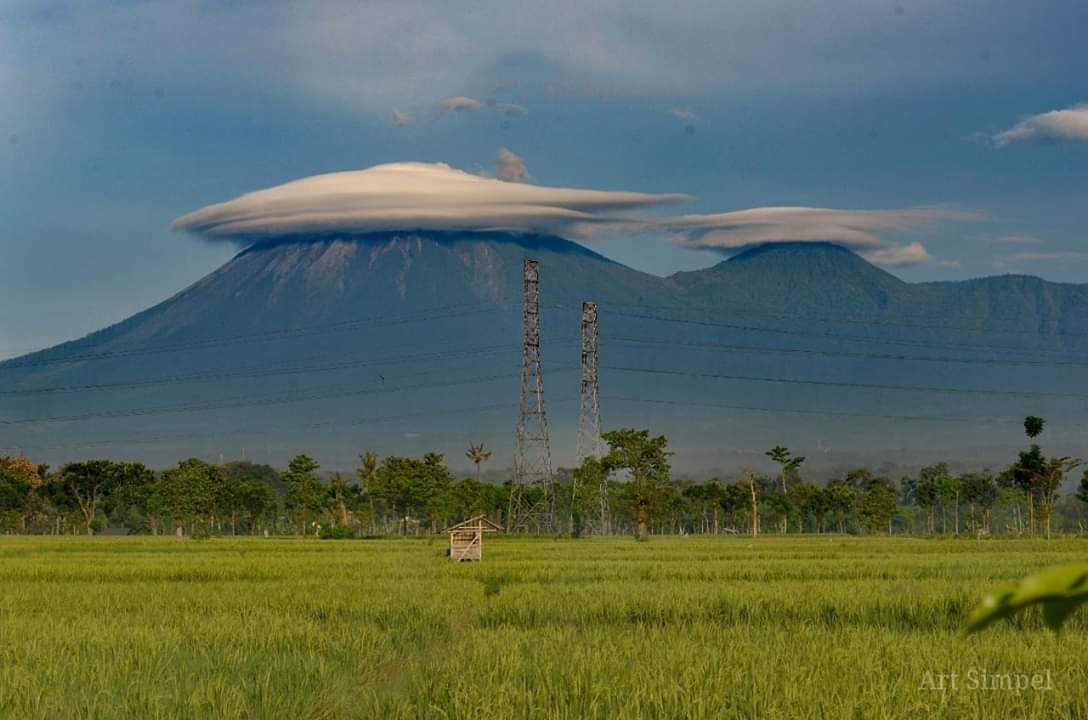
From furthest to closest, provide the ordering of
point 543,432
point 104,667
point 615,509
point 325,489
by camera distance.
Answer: point 615,509 < point 325,489 < point 543,432 < point 104,667

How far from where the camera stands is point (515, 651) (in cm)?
1362

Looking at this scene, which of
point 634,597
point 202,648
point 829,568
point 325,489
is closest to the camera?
point 202,648

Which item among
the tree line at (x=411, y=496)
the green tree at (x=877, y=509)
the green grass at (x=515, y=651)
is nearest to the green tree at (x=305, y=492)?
the tree line at (x=411, y=496)

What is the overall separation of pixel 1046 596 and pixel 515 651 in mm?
12620

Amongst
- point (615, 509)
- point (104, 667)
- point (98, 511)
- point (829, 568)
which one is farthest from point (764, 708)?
point (98, 511)

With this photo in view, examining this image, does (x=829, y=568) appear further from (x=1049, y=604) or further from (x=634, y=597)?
(x=1049, y=604)

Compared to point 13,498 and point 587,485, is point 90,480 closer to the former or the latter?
point 13,498

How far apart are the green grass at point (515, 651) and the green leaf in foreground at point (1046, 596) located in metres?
3.42

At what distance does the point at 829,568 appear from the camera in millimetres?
37750

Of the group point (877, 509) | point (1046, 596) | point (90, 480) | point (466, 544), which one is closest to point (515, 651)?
point (1046, 596)

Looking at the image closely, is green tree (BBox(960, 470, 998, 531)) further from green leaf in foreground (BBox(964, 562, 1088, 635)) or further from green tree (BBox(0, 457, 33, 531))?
green leaf in foreground (BBox(964, 562, 1088, 635))

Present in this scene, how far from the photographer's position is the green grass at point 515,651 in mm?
10602

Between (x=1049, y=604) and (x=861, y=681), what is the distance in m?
10.7

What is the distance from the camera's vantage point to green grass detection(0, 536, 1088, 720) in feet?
34.8
